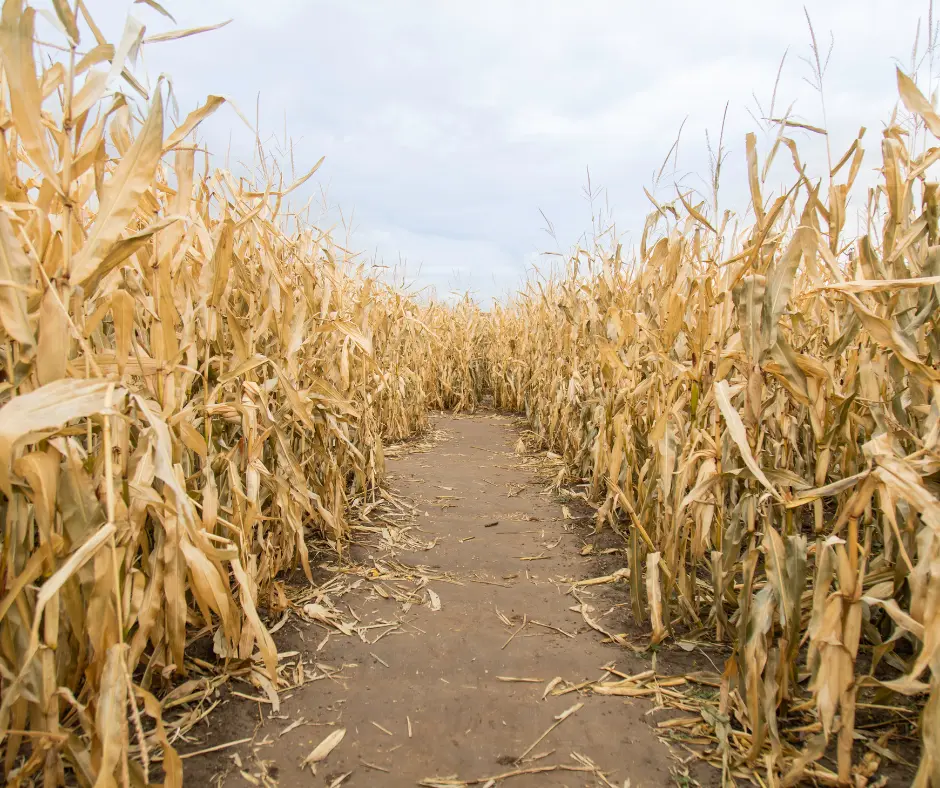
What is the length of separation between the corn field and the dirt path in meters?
0.19

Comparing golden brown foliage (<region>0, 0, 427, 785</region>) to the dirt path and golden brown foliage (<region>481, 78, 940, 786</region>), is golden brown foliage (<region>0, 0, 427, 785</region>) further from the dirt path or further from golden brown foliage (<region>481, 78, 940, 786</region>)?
golden brown foliage (<region>481, 78, 940, 786</region>)

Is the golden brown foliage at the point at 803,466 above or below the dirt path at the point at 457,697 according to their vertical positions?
above

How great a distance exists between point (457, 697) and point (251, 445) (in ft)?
3.24

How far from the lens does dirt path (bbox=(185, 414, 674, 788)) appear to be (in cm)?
A: 143

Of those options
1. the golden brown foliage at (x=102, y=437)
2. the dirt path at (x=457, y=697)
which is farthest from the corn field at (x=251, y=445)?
the dirt path at (x=457, y=697)

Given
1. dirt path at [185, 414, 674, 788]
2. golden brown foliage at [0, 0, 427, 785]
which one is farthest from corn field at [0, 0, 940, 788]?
dirt path at [185, 414, 674, 788]

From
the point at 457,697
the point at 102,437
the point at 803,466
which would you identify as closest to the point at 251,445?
the point at 102,437

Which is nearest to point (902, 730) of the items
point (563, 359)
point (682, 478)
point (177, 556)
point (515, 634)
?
point (682, 478)

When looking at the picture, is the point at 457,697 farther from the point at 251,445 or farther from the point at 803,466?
the point at 803,466

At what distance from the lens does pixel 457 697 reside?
1.71m

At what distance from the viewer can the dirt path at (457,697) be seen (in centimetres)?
143

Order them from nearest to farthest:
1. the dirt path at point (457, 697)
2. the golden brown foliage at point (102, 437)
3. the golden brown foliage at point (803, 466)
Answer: the golden brown foliage at point (102, 437) < the golden brown foliage at point (803, 466) < the dirt path at point (457, 697)

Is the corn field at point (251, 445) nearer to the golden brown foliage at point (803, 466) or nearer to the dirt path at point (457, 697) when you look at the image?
the golden brown foliage at point (803, 466)

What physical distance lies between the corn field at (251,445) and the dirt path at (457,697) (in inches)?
7.4
